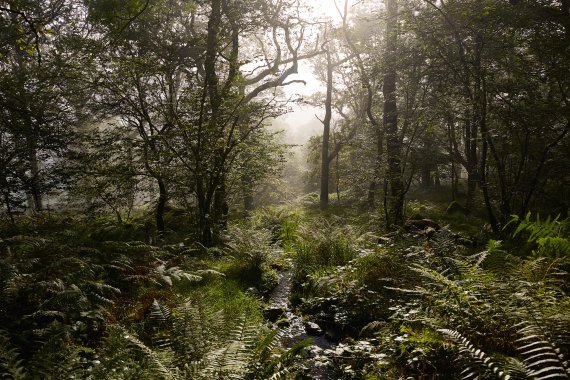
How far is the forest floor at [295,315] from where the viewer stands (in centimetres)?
287

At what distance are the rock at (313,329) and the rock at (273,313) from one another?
530 mm

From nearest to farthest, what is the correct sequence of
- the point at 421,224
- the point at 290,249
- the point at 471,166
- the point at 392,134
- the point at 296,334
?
the point at 296,334 < the point at 290,249 < the point at 421,224 < the point at 392,134 < the point at 471,166

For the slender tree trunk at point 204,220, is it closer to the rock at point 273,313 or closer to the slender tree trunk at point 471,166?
the rock at point 273,313

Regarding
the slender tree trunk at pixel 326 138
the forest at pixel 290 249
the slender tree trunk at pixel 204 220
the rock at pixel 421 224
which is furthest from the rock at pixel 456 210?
the slender tree trunk at pixel 204 220

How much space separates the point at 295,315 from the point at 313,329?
1.99 ft

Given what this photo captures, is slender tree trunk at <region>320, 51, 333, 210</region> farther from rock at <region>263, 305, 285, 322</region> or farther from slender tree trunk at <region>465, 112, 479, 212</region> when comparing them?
rock at <region>263, 305, 285, 322</region>

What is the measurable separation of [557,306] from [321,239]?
5.00 m

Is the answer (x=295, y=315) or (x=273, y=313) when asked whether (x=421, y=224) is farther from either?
(x=273, y=313)

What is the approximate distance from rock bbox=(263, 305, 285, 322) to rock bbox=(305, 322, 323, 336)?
0.53 metres

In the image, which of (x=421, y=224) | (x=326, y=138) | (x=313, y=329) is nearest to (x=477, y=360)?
(x=313, y=329)

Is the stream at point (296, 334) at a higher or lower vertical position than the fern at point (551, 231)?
lower

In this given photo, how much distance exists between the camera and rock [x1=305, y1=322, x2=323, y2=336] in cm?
518

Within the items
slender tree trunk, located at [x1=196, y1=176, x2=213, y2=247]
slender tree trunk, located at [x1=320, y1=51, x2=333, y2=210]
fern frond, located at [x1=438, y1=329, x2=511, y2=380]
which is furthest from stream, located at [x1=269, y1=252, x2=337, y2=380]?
slender tree trunk, located at [x1=320, y1=51, x2=333, y2=210]

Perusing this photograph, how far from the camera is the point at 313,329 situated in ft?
17.2
